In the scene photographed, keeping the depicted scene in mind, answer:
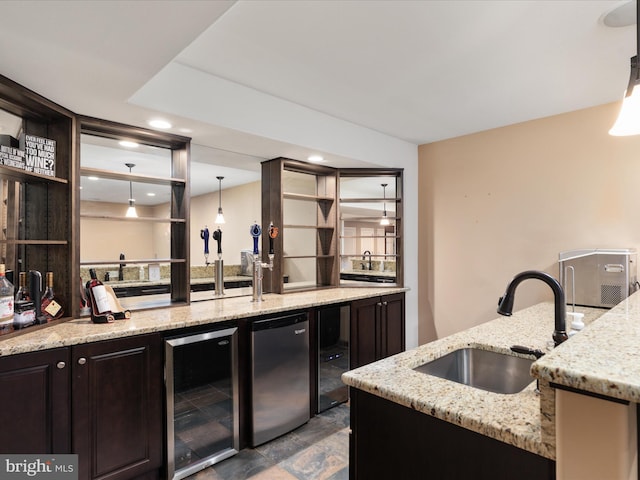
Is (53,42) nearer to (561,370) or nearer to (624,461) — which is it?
(561,370)

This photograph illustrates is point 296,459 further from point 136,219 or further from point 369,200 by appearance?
point 369,200

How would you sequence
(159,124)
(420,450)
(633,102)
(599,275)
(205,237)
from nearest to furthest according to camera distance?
(420,450)
(633,102)
(159,124)
(599,275)
(205,237)

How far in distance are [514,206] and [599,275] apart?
925 mm

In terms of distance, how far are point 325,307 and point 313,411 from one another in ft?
2.61

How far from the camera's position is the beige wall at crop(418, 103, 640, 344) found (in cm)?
282

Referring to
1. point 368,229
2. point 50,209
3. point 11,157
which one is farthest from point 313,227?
point 11,157

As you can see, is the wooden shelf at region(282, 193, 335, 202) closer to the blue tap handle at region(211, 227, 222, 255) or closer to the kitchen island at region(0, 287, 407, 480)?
the blue tap handle at region(211, 227, 222, 255)

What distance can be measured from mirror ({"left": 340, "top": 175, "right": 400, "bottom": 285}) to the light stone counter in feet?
2.17

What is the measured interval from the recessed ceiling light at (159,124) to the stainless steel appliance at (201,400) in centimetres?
134

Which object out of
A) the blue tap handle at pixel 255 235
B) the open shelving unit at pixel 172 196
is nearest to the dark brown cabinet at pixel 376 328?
the blue tap handle at pixel 255 235

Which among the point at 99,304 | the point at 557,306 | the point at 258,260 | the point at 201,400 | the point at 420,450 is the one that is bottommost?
the point at 201,400

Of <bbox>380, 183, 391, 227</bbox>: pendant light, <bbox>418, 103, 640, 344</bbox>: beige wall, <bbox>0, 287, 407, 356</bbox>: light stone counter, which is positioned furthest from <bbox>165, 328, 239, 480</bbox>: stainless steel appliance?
<bbox>418, 103, 640, 344</bbox>: beige wall

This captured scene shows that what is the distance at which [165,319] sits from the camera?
7.06ft

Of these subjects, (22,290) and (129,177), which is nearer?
(22,290)
